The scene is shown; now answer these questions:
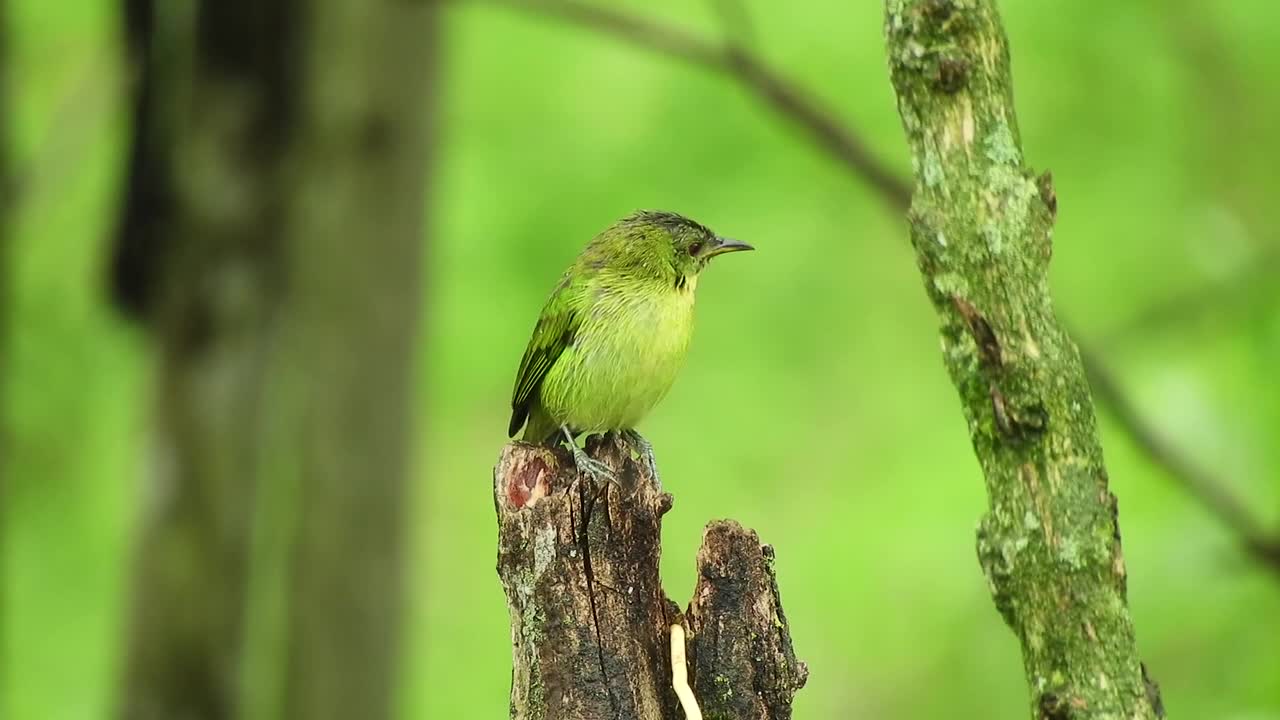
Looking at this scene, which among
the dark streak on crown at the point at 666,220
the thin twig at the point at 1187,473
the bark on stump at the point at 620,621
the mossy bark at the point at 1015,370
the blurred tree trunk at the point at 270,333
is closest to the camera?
the mossy bark at the point at 1015,370

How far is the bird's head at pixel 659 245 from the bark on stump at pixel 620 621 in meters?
1.99

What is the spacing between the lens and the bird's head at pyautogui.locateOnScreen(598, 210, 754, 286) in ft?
15.7

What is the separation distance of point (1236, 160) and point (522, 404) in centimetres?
428

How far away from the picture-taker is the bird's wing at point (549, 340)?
475cm

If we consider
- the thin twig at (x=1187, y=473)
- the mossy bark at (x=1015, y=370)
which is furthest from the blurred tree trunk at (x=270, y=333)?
the mossy bark at (x=1015, y=370)

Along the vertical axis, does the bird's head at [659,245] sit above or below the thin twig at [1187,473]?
above

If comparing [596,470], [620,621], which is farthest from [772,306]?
[620,621]

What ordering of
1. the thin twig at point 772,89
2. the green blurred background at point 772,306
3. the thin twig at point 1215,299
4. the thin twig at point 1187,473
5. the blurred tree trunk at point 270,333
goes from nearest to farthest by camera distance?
the thin twig at point 1187,473 → the thin twig at point 772,89 → the thin twig at point 1215,299 → the blurred tree trunk at point 270,333 → the green blurred background at point 772,306

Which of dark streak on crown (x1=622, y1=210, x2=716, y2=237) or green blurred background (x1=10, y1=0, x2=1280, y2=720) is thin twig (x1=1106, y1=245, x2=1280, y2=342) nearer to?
green blurred background (x1=10, y1=0, x2=1280, y2=720)

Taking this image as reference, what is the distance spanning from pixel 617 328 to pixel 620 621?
1960 mm

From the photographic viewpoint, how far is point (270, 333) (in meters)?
6.20

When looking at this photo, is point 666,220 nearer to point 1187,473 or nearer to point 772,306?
point 1187,473

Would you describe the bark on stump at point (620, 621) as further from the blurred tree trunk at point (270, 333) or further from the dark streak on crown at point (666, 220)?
the blurred tree trunk at point (270, 333)

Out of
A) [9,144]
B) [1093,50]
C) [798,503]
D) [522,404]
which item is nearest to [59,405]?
[9,144]
